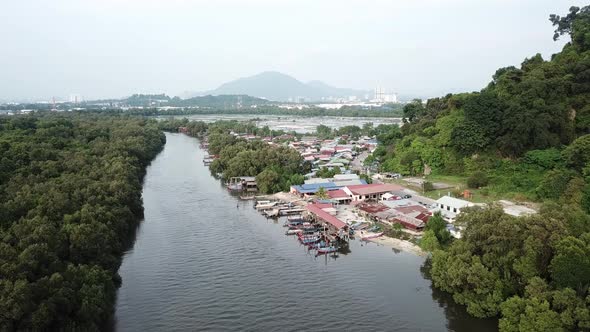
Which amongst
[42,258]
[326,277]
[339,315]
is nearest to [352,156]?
[326,277]

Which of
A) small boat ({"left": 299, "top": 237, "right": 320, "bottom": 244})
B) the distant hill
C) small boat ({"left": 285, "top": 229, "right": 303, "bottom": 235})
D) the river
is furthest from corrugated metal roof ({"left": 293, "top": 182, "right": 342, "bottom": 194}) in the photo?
the distant hill

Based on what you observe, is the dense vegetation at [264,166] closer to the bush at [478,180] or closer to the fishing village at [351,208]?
the fishing village at [351,208]

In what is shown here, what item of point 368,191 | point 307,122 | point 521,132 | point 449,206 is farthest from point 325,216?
point 307,122

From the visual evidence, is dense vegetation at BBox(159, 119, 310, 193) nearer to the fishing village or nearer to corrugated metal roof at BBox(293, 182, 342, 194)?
the fishing village

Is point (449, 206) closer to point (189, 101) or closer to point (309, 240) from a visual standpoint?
point (309, 240)

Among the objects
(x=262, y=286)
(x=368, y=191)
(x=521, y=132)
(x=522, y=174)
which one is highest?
(x=521, y=132)
